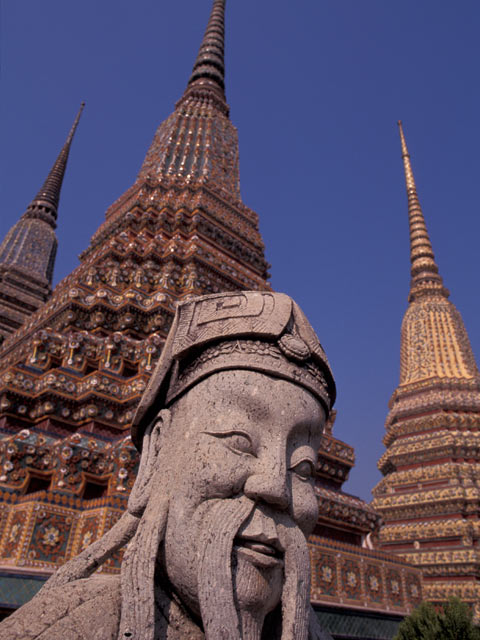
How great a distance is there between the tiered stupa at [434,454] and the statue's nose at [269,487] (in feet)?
36.7

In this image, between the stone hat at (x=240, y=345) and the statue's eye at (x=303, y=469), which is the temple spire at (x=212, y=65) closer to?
the stone hat at (x=240, y=345)

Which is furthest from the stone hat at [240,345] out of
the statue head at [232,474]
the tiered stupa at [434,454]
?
the tiered stupa at [434,454]

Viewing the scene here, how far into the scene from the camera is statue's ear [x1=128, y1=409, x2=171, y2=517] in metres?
2.12

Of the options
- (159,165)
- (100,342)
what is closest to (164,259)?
(100,342)

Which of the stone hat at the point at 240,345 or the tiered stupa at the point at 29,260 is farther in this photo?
the tiered stupa at the point at 29,260

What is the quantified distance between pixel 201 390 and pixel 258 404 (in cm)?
28

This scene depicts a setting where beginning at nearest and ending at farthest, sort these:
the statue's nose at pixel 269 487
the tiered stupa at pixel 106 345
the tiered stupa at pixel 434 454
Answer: the statue's nose at pixel 269 487
the tiered stupa at pixel 106 345
the tiered stupa at pixel 434 454

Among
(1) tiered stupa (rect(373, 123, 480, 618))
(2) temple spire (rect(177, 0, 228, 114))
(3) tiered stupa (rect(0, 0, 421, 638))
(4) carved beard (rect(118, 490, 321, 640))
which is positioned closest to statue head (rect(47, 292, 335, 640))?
(4) carved beard (rect(118, 490, 321, 640))

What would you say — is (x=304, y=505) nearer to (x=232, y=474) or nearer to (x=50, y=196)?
(x=232, y=474)

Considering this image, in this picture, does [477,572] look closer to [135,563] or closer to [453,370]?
[453,370]

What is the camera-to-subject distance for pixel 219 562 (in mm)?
1695

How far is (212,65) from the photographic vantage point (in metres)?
20.8

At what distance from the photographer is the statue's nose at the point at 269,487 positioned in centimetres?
184

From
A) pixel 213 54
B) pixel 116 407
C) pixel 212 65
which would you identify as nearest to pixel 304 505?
pixel 116 407
